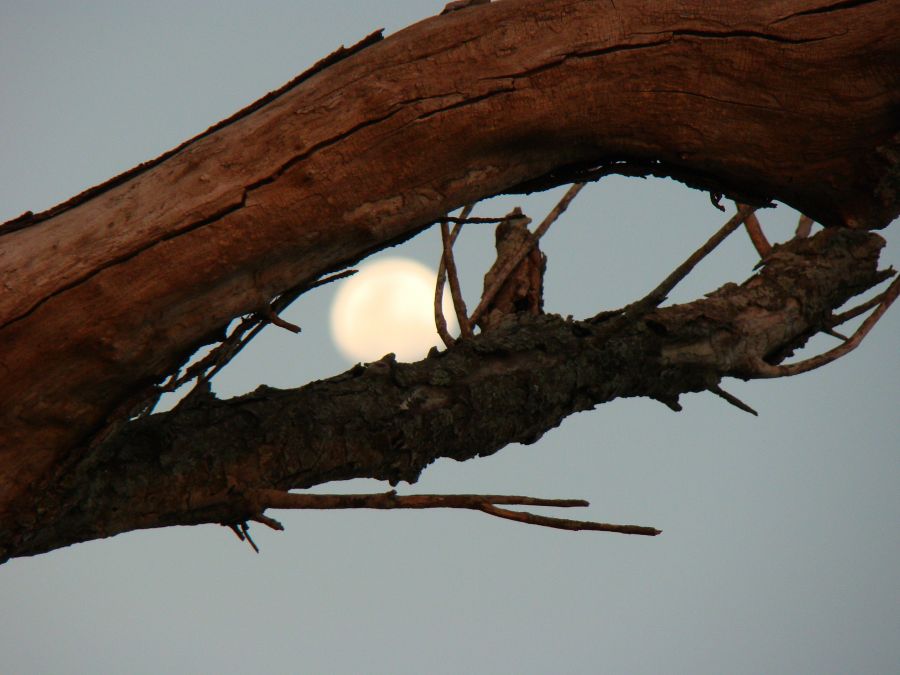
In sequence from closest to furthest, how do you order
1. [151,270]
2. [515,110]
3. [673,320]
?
[151,270] → [515,110] → [673,320]

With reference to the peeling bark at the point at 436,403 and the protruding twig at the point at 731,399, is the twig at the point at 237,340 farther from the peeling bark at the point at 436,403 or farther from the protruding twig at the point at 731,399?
the protruding twig at the point at 731,399

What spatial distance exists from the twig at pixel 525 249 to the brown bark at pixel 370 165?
3.25ft

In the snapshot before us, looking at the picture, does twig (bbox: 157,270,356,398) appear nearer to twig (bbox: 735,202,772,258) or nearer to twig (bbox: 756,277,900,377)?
twig (bbox: 756,277,900,377)

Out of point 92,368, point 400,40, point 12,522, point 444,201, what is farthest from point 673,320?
point 12,522

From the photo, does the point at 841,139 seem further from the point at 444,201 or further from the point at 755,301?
the point at 444,201

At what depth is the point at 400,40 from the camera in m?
2.23

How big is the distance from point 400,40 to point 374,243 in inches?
19.7

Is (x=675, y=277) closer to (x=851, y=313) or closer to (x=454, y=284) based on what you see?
(x=454, y=284)

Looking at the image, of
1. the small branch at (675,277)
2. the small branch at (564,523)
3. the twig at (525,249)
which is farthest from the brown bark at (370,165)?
the twig at (525,249)

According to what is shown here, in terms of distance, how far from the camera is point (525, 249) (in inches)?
136

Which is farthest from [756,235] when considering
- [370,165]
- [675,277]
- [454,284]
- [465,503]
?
[465,503]

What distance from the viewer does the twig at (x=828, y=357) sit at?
2.89 m

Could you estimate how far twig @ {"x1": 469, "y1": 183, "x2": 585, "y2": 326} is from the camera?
11.3ft

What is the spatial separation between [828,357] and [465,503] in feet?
5.07
